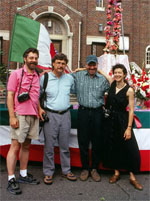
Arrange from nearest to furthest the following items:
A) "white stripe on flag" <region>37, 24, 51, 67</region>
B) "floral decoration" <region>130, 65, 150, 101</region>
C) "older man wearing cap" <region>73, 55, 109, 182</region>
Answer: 1. "older man wearing cap" <region>73, 55, 109, 182</region>
2. "floral decoration" <region>130, 65, 150, 101</region>
3. "white stripe on flag" <region>37, 24, 51, 67</region>

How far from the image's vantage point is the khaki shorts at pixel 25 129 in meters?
3.31

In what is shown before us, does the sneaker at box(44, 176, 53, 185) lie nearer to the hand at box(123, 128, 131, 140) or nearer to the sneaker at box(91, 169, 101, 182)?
the sneaker at box(91, 169, 101, 182)

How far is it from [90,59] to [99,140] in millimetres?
1308

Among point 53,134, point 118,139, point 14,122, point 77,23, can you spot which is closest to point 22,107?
point 14,122

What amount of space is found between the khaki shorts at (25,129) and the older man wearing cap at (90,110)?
2.51ft

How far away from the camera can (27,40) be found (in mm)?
4859

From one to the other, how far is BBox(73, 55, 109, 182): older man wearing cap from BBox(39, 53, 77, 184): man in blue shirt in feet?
0.72

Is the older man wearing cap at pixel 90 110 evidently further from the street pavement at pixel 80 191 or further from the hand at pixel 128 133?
the hand at pixel 128 133

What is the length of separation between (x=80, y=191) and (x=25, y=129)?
1.19m

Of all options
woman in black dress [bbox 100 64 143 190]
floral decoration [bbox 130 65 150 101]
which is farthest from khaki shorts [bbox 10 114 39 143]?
floral decoration [bbox 130 65 150 101]

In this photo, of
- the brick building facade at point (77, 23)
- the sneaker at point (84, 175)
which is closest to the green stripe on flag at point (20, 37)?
the sneaker at point (84, 175)

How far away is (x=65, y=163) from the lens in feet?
12.6

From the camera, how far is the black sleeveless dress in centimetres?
367

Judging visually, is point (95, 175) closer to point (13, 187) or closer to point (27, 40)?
point (13, 187)
